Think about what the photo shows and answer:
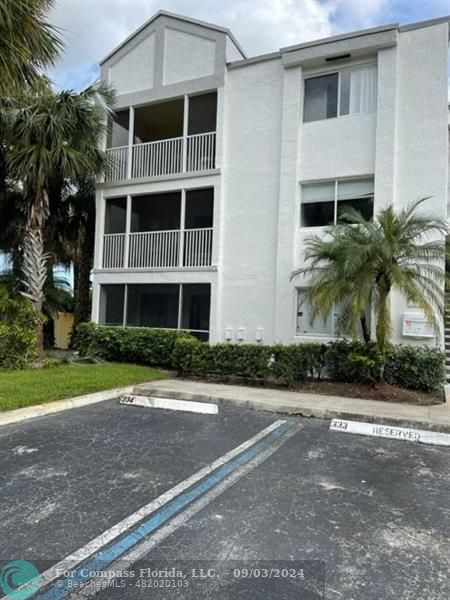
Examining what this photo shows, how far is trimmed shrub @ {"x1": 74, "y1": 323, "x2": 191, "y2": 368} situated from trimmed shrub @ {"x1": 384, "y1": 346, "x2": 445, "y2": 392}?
19.0ft

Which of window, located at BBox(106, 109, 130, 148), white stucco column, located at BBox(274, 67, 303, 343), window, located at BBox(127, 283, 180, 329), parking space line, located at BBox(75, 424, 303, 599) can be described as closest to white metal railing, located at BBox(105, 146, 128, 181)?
window, located at BBox(106, 109, 130, 148)

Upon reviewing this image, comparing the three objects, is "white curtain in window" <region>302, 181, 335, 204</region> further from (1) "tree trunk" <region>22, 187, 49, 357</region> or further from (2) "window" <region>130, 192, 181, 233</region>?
(1) "tree trunk" <region>22, 187, 49, 357</region>

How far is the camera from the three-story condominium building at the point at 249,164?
11664 mm

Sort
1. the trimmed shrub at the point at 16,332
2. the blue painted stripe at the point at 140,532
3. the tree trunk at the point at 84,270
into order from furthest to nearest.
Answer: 1. the tree trunk at the point at 84,270
2. the trimmed shrub at the point at 16,332
3. the blue painted stripe at the point at 140,532

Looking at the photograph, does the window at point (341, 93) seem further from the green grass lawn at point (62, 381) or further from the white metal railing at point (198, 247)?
the green grass lawn at point (62, 381)

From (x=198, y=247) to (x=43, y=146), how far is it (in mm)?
5337

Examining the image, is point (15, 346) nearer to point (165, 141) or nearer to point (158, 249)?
point (158, 249)

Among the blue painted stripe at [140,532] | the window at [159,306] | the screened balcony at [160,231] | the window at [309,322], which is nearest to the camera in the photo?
the blue painted stripe at [140,532]

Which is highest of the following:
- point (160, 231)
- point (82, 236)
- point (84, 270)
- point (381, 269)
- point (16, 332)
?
point (82, 236)

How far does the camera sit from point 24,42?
7602mm

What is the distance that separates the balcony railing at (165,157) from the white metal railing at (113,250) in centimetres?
198

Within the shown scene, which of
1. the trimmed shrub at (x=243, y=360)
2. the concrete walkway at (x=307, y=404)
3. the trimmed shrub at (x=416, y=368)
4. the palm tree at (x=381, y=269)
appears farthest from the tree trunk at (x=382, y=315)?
the trimmed shrub at (x=243, y=360)

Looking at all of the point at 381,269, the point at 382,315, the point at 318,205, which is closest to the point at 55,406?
the point at 382,315

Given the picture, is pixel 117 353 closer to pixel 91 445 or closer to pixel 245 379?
pixel 245 379
